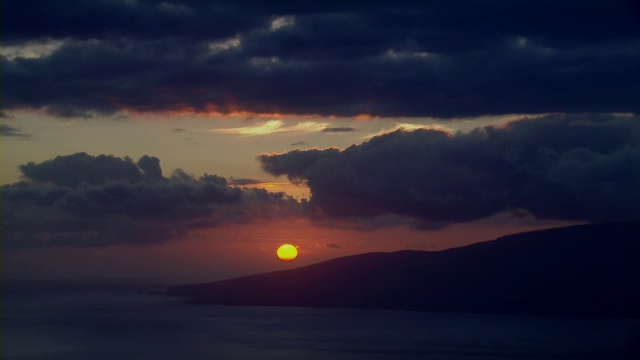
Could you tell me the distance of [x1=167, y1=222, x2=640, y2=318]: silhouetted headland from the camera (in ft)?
424

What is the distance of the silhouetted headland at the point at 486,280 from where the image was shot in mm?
129250

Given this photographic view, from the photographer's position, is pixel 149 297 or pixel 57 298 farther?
pixel 149 297

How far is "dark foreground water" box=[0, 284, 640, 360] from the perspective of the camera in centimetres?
6650

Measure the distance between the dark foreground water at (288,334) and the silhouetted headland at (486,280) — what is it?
10.4 metres

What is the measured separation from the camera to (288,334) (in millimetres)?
83875

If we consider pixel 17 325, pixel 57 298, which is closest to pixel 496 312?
pixel 17 325

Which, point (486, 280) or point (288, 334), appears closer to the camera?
point (288, 334)

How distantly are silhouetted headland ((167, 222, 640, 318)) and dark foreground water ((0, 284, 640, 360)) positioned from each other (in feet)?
34.2

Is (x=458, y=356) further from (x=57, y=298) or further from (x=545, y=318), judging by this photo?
(x=57, y=298)

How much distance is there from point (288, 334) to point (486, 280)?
2501 inches

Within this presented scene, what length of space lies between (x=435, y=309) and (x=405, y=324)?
1116 inches

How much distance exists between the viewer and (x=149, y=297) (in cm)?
16150

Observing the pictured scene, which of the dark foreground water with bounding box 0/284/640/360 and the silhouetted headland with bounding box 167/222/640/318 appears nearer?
the dark foreground water with bounding box 0/284/640/360

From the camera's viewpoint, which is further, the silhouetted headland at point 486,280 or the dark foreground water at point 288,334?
the silhouetted headland at point 486,280
